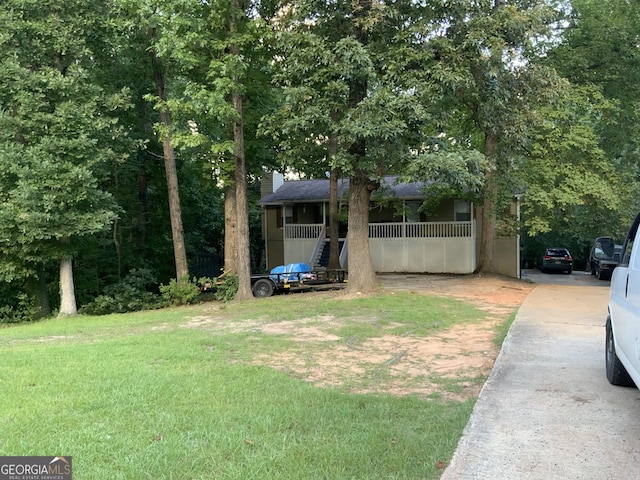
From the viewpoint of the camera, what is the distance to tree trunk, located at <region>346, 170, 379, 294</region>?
1446cm

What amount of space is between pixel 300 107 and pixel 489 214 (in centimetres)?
952

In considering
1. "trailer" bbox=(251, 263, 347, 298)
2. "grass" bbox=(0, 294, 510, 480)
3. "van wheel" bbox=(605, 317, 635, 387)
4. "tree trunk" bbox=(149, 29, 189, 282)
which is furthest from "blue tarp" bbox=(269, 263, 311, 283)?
"van wheel" bbox=(605, 317, 635, 387)

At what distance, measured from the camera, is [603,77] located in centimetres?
1912

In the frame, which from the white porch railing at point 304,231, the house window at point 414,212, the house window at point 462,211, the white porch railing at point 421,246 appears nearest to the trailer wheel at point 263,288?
the white porch railing at point 421,246

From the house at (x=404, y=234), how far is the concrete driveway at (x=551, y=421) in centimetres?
1332

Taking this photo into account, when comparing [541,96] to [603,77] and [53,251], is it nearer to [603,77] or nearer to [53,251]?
[603,77]

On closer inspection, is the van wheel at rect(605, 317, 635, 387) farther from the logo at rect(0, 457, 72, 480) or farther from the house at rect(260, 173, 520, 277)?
the house at rect(260, 173, 520, 277)

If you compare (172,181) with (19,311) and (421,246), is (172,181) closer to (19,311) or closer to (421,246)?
(19,311)

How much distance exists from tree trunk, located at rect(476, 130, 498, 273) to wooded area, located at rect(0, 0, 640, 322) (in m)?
0.07

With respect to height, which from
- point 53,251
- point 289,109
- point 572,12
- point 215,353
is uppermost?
point 572,12

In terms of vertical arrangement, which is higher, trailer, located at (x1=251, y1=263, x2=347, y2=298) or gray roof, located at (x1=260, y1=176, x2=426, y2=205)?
gray roof, located at (x1=260, y1=176, x2=426, y2=205)

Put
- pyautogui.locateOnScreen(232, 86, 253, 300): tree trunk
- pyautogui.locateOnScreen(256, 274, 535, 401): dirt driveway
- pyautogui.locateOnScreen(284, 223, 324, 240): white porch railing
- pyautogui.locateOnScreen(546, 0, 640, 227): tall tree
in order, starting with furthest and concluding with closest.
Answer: pyautogui.locateOnScreen(284, 223, 324, 240): white porch railing → pyautogui.locateOnScreen(546, 0, 640, 227): tall tree → pyautogui.locateOnScreen(232, 86, 253, 300): tree trunk → pyautogui.locateOnScreen(256, 274, 535, 401): dirt driveway

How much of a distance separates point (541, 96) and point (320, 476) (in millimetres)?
13019

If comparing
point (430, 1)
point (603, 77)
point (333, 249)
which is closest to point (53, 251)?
point (333, 249)
